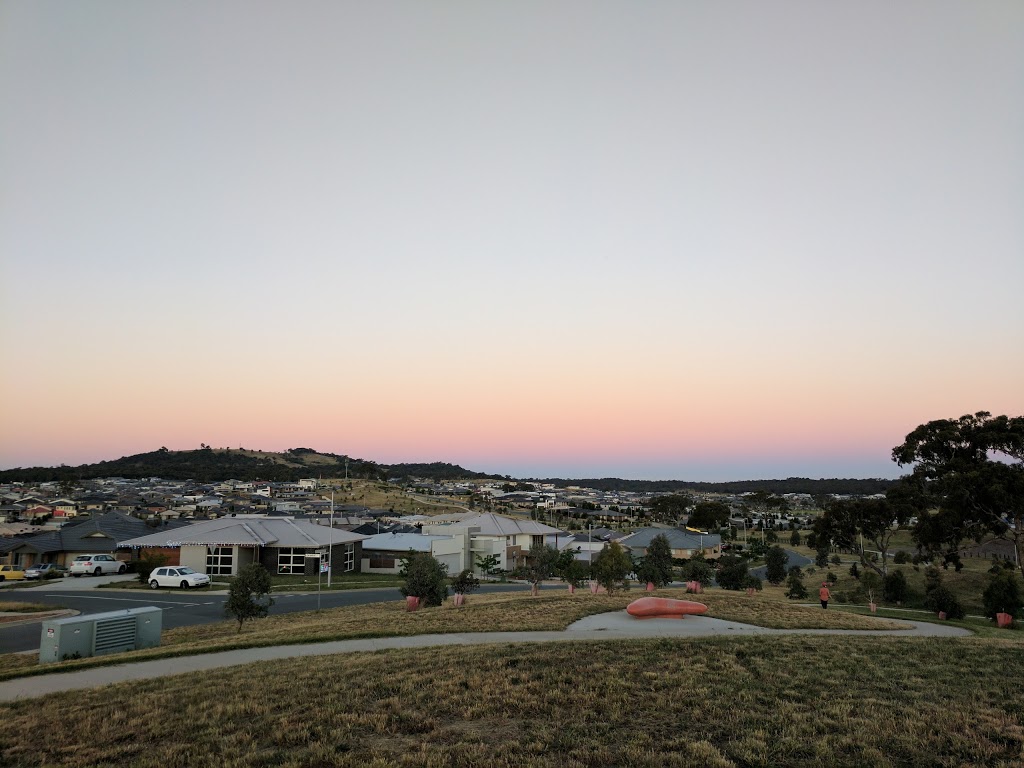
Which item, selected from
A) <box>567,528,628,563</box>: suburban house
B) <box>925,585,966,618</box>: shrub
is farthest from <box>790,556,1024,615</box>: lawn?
<box>567,528,628,563</box>: suburban house

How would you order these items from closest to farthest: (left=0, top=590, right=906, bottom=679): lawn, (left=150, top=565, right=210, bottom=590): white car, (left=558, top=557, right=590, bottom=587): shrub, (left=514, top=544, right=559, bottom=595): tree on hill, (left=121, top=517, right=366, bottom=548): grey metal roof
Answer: (left=0, top=590, right=906, bottom=679): lawn < (left=514, top=544, right=559, bottom=595): tree on hill < (left=558, top=557, right=590, bottom=587): shrub < (left=150, top=565, right=210, bottom=590): white car < (left=121, top=517, right=366, bottom=548): grey metal roof

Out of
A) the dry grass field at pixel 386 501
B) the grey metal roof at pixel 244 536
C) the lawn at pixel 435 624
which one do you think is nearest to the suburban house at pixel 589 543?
the grey metal roof at pixel 244 536

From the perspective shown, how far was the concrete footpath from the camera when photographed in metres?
12.0

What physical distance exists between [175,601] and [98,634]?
17.1 meters

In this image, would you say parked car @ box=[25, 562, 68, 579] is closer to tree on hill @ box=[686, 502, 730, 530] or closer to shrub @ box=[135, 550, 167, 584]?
shrub @ box=[135, 550, 167, 584]

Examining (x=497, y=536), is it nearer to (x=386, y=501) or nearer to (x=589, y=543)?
(x=589, y=543)

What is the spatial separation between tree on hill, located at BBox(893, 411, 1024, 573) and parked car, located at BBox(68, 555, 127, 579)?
51699 millimetres

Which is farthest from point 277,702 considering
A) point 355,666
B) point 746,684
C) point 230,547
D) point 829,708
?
point 230,547

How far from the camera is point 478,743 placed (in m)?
7.64

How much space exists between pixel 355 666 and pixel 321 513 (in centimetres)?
9443

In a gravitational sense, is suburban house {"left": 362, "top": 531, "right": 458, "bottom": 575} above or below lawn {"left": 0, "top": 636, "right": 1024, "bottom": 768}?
below

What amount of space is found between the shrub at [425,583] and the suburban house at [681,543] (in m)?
→ 55.4

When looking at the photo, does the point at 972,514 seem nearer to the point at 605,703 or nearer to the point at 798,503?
the point at 605,703

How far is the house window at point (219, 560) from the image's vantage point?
144 feet
